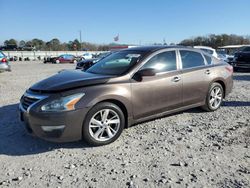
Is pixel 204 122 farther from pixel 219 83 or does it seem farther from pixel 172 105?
pixel 219 83

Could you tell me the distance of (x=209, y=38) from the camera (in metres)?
86.6

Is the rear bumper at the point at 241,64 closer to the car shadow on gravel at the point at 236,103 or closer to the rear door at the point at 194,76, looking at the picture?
the car shadow on gravel at the point at 236,103

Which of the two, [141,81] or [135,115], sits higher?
[141,81]

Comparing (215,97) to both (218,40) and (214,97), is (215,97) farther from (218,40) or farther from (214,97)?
(218,40)

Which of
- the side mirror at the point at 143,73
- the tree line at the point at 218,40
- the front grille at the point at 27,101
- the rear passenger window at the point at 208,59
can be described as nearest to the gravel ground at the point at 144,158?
the front grille at the point at 27,101

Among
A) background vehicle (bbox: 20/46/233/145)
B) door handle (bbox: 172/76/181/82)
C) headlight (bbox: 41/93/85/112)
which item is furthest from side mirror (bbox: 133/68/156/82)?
headlight (bbox: 41/93/85/112)

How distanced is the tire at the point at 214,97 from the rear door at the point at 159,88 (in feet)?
3.31

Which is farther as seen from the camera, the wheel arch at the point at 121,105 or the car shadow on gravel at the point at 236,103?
the car shadow on gravel at the point at 236,103

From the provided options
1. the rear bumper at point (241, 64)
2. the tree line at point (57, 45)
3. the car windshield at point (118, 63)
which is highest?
the tree line at point (57, 45)

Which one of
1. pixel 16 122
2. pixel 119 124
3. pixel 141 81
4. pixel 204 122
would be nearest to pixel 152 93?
pixel 141 81

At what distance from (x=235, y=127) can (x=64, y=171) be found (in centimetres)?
338

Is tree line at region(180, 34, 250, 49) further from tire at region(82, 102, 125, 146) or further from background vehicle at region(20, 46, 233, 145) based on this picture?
tire at region(82, 102, 125, 146)

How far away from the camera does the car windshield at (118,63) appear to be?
16.9 ft

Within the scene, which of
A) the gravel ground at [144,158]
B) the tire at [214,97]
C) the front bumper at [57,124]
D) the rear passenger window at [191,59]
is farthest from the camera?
the tire at [214,97]
